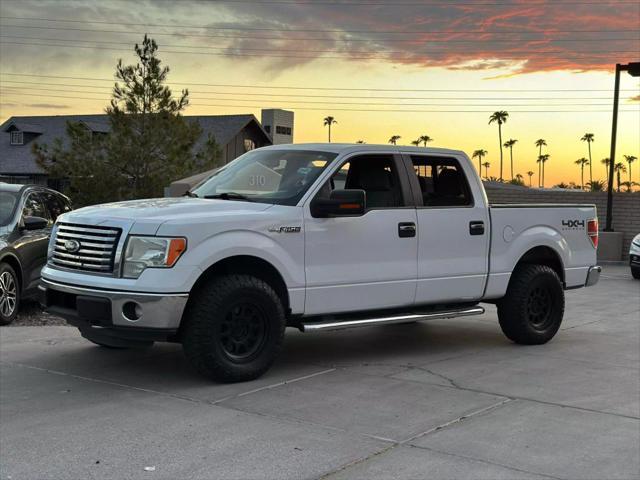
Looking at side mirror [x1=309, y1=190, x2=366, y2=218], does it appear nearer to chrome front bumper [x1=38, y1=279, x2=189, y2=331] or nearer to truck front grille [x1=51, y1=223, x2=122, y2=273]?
chrome front bumper [x1=38, y1=279, x2=189, y2=331]

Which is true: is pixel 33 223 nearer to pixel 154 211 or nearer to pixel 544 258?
pixel 154 211

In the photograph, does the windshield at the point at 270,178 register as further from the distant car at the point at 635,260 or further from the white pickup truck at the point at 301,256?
the distant car at the point at 635,260

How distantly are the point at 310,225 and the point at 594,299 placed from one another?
831cm

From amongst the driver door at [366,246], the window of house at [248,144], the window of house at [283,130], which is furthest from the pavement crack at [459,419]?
the window of house at [283,130]

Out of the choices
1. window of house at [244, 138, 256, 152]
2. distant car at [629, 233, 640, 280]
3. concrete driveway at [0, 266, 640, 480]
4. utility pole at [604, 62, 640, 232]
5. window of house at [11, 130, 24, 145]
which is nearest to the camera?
concrete driveway at [0, 266, 640, 480]

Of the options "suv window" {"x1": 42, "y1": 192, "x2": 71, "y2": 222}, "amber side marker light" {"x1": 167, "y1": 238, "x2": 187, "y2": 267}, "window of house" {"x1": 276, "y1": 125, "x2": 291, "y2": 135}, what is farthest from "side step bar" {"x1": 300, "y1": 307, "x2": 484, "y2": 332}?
"window of house" {"x1": 276, "y1": 125, "x2": 291, "y2": 135}

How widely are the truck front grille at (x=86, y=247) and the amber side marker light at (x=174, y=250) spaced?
464mm

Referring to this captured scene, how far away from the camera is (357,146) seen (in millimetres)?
8461

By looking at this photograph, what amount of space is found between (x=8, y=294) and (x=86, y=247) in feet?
13.2

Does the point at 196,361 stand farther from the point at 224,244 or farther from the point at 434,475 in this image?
the point at 434,475

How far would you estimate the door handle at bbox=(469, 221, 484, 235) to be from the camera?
8.94 metres

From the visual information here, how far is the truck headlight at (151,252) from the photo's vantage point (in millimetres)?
6875

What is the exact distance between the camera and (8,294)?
35.2 ft

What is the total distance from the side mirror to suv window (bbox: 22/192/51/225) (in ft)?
17.3
